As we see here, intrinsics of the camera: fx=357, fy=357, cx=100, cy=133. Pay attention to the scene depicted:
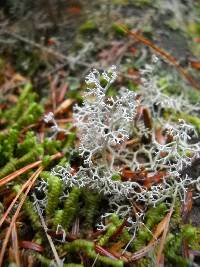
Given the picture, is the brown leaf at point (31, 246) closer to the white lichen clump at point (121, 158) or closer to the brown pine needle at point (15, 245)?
the brown pine needle at point (15, 245)

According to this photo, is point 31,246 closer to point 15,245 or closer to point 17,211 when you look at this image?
point 15,245

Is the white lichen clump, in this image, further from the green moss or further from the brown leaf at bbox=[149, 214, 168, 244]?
the green moss

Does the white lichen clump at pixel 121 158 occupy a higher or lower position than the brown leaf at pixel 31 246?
higher

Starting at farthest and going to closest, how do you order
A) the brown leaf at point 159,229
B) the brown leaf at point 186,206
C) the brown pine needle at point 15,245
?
the brown leaf at point 186,206
the brown leaf at point 159,229
the brown pine needle at point 15,245

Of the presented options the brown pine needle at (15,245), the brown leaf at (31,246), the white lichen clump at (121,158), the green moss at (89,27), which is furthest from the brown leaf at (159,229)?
the green moss at (89,27)

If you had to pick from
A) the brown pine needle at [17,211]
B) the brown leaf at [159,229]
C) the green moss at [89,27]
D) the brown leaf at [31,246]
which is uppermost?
the green moss at [89,27]

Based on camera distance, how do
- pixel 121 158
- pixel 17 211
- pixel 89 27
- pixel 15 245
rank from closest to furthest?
1. pixel 15 245
2. pixel 17 211
3. pixel 121 158
4. pixel 89 27

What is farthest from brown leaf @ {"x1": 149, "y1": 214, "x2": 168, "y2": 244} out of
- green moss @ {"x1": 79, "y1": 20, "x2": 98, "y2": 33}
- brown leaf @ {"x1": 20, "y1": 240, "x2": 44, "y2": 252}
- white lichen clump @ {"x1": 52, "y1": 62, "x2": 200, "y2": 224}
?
green moss @ {"x1": 79, "y1": 20, "x2": 98, "y2": 33}

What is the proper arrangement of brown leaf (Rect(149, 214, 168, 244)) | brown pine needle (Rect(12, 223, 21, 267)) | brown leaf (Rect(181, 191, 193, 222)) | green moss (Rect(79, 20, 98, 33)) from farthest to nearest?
green moss (Rect(79, 20, 98, 33)) < brown leaf (Rect(181, 191, 193, 222)) < brown leaf (Rect(149, 214, 168, 244)) < brown pine needle (Rect(12, 223, 21, 267))

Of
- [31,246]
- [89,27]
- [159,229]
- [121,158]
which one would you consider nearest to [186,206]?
[159,229]

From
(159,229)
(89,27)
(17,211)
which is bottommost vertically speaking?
(159,229)

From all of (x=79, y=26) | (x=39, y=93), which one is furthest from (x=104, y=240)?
(x=79, y=26)
